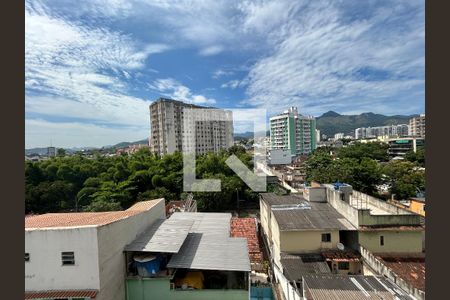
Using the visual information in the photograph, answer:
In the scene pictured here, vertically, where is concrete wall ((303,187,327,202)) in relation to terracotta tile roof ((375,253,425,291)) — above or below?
above

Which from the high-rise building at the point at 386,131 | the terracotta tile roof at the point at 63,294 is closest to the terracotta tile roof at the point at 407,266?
the terracotta tile roof at the point at 63,294

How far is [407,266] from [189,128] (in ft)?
75.7

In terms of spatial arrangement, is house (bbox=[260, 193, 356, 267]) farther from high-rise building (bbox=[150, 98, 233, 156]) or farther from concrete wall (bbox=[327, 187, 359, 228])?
high-rise building (bbox=[150, 98, 233, 156])

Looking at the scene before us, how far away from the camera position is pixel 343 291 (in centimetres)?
602

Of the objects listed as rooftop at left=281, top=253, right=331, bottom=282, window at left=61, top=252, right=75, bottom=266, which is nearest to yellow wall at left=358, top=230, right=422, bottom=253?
rooftop at left=281, top=253, right=331, bottom=282

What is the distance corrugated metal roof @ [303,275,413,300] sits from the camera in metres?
5.84

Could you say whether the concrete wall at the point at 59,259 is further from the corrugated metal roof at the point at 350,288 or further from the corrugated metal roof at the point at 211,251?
the corrugated metal roof at the point at 350,288

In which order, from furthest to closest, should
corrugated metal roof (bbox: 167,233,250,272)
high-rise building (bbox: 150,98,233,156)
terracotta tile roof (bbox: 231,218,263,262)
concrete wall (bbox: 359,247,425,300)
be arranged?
high-rise building (bbox: 150,98,233,156) < terracotta tile roof (bbox: 231,218,263,262) < corrugated metal roof (bbox: 167,233,250,272) < concrete wall (bbox: 359,247,425,300)

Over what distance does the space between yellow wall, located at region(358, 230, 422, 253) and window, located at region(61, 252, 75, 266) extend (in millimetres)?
8929

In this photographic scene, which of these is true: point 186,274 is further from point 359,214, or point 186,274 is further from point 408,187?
point 408,187

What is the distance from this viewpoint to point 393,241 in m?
9.32

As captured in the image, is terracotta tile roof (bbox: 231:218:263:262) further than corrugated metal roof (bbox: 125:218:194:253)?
Yes

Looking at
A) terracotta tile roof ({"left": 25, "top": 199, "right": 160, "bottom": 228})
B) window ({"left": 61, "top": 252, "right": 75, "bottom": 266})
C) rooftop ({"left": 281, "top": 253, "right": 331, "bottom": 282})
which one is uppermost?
terracotta tile roof ({"left": 25, "top": 199, "right": 160, "bottom": 228})

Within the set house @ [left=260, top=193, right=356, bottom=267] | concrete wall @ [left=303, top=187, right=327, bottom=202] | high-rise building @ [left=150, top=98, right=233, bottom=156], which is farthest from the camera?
high-rise building @ [left=150, top=98, right=233, bottom=156]
